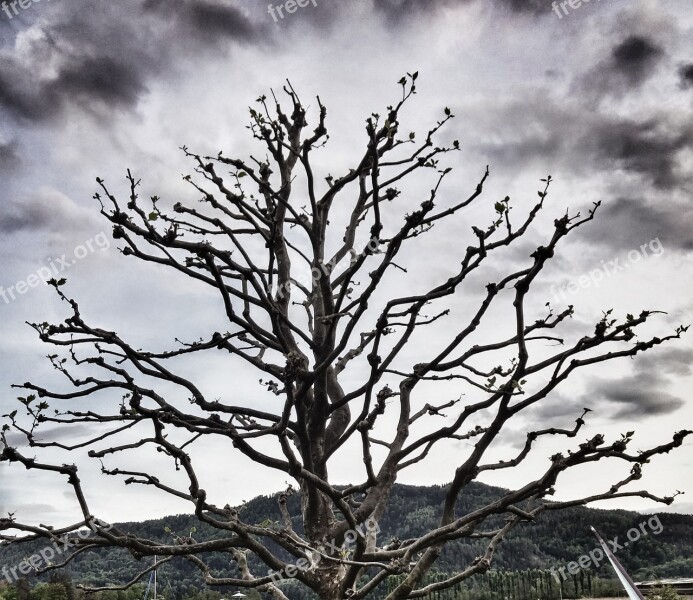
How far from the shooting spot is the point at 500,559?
108 meters

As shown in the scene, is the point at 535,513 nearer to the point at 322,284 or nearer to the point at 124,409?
the point at 322,284

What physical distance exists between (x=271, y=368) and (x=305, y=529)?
1.61 meters

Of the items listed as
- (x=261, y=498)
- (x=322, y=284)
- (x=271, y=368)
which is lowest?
(x=271, y=368)

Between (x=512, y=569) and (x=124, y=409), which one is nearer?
(x=124, y=409)

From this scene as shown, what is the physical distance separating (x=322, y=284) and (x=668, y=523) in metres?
110

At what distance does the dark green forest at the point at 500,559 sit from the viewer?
6738cm

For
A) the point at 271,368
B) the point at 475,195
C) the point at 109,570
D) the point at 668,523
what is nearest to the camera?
the point at 475,195

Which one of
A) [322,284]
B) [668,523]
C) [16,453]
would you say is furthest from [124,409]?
[668,523]

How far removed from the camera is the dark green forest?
67.4 meters

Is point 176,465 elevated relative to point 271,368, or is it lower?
lower

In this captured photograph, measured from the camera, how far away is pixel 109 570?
6500 cm

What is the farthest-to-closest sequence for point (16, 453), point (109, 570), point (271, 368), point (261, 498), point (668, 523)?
1. point (668, 523)
2. point (261, 498)
3. point (109, 570)
4. point (271, 368)
5. point (16, 453)

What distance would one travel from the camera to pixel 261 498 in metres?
81.4

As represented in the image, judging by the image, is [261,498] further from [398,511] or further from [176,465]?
[176,465]
